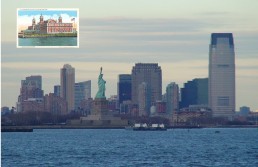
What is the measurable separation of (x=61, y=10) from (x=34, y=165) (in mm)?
39626

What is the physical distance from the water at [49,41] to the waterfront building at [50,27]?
0.95 ft

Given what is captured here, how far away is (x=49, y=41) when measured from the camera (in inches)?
777

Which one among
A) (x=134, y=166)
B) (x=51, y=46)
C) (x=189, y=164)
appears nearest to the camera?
(x=51, y=46)

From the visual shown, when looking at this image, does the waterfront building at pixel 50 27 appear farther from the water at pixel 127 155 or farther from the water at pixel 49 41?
the water at pixel 127 155

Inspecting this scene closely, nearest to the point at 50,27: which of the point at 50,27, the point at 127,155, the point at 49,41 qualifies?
the point at 50,27

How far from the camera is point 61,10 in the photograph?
66.5 ft

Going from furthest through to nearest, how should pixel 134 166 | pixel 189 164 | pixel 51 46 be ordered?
pixel 189 164 < pixel 134 166 < pixel 51 46

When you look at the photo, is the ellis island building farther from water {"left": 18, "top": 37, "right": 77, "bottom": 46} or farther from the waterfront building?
water {"left": 18, "top": 37, "right": 77, "bottom": 46}

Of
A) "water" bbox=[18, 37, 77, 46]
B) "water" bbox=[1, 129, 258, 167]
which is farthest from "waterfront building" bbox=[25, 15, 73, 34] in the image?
"water" bbox=[1, 129, 258, 167]

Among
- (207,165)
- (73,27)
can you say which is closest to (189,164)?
(207,165)

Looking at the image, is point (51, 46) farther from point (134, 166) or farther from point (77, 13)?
point (134, 166)

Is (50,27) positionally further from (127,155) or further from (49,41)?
(127,155)

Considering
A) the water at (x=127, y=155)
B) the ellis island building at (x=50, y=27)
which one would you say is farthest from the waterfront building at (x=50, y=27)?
the water at (x=127, y=155)

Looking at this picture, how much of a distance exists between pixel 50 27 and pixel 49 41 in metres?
0.62
